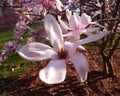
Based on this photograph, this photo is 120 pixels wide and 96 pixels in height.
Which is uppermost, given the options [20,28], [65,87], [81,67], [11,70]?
[81,67]

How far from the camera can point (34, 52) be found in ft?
4.15

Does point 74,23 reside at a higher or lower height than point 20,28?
higher

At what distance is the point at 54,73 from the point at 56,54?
18 centimetres

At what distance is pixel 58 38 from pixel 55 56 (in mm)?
83

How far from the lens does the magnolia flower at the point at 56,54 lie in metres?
1.20

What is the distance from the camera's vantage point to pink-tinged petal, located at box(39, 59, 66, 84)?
3.76 ft

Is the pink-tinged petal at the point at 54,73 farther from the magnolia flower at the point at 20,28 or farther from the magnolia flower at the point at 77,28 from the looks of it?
the magnolia flower at the point at 20,28

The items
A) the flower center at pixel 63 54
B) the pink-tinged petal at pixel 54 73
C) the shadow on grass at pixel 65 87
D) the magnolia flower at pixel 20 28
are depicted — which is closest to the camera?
the pink-tinged petal at pixel 54 73

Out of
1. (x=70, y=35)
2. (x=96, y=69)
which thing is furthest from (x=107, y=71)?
(x=70, y=35)

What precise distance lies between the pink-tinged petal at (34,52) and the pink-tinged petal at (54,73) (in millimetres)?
49

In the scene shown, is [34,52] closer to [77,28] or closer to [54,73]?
[54,73]

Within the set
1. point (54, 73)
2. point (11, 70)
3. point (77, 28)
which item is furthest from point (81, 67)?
point (11, 70)

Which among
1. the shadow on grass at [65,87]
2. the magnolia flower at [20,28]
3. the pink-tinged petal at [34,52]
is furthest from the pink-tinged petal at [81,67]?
the shadow on grass at [65,87]

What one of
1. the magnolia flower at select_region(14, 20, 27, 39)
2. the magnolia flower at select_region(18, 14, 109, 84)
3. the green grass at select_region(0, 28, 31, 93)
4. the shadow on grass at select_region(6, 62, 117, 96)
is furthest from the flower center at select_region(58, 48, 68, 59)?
the green grass at select_region(0, 28, 31, 93)
